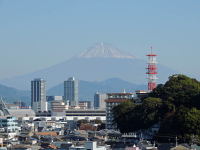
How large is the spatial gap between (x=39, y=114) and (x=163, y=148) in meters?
143

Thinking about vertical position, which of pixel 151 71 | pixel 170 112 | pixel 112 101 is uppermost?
pixel 151 71

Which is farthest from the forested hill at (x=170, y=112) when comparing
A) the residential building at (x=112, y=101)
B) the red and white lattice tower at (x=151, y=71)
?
the red and white lattice tower at (x=151, y=71)

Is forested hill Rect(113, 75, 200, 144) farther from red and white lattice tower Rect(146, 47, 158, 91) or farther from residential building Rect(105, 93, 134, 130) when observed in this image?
red and white lattice tower Rect(146, 47, 158, 91)

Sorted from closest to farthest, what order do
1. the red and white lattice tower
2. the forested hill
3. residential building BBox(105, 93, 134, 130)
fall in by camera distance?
the forested hill → residential building BBox(105, 93, 134, 130) → the red and white lattice tower

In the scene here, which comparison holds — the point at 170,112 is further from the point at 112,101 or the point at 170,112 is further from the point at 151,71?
the point at 151,71

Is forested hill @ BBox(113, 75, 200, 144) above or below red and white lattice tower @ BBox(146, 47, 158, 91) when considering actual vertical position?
below

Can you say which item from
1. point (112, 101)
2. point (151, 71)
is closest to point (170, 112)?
point (112, 101)

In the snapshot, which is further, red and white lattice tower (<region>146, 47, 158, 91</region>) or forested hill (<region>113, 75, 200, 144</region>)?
red and white lattice tower (<region>146, 47, 158, 91</region>)

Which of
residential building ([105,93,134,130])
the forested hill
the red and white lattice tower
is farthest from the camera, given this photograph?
the red and white lattice tower

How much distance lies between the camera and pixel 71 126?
131m

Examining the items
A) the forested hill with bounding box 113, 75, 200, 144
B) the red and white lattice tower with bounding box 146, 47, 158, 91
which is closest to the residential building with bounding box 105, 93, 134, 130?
the red and white lattice tower with bounding box 146, 47, 158, 91

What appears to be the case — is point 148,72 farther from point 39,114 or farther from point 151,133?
point 39,114

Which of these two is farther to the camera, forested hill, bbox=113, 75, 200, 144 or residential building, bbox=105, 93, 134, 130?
residential building, bbox=105, 93, 134, 130

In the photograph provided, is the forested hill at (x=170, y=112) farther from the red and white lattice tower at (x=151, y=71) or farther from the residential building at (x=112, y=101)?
the red and white lattice tower at (x=151, y=71)
